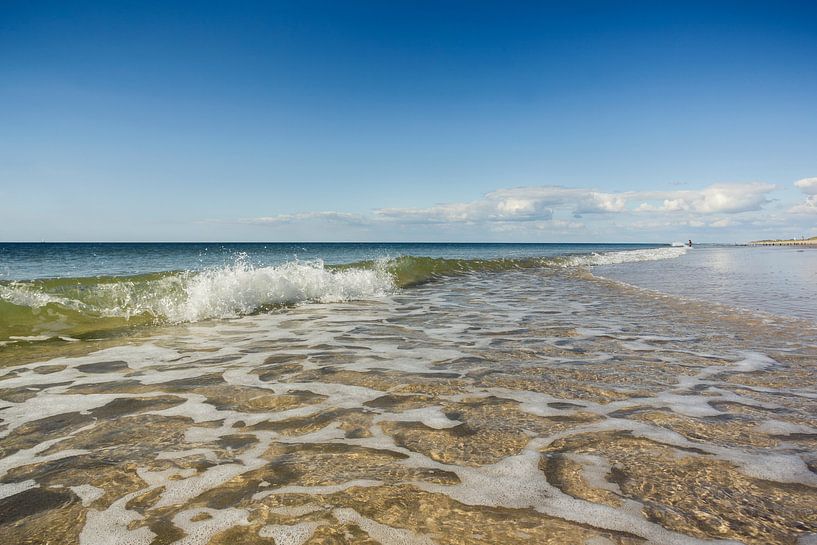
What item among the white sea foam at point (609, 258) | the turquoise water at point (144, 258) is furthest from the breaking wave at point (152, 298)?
the white sea foam at point (609, 258)

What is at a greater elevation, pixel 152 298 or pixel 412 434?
pixel 152 298

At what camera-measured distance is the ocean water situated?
2.61 m

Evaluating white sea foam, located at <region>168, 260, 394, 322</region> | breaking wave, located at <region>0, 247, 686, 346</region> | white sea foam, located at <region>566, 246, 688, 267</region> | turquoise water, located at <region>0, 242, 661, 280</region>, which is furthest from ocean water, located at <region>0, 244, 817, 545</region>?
white sea foam, located at <region>566, 246, 688, 267</region>

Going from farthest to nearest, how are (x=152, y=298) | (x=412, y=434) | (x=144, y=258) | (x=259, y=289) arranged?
(x=144, y=258) < (x=259, y=289) < (x=152, y=298) < (x=412, y=434)

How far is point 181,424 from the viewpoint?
13.5 feet

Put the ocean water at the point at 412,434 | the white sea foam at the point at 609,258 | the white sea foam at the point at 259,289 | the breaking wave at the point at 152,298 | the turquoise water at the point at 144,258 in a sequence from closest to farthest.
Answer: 1. the ocean water at the point at 412,434
2. the breaking wave at the point at 152,298
3. the white sea foam at the point at 259,289
4. the turquoise water at the point at 144,258
5. the white sea foam at the point at 609,258

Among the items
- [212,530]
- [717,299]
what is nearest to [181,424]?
[212,530]

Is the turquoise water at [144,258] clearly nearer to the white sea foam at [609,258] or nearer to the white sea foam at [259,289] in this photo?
the white sea foam at [609,258]

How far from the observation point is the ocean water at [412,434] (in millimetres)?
2607

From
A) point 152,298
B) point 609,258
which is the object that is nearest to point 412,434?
point 152,298

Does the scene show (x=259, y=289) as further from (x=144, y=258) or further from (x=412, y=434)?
(x=144, y=258)

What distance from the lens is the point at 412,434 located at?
151 inches

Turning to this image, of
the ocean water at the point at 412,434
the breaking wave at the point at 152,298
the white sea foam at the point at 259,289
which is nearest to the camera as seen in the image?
the ocean water at the point at 412,434

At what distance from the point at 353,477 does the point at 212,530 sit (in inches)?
35.1
